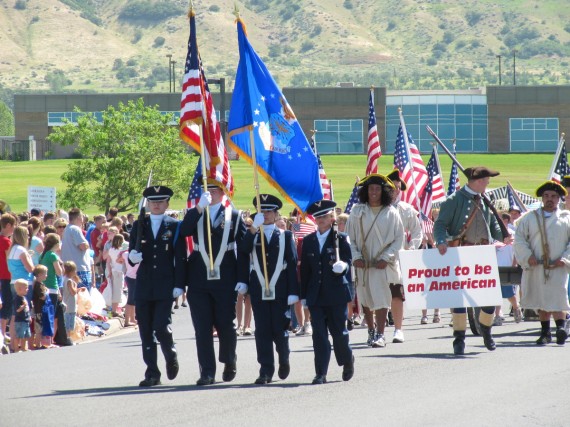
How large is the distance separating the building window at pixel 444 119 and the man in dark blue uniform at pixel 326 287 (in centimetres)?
8719

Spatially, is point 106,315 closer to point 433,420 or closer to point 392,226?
point 392,226

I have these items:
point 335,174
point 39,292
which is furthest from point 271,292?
point 335,174

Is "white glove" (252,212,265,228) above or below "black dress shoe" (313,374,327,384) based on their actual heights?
above

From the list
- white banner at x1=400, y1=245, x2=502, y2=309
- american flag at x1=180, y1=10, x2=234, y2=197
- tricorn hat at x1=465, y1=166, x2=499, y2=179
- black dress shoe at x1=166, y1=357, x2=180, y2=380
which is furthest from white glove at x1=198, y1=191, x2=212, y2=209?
tricorn hat at x1=465, y1=166, x2=499, y2=179

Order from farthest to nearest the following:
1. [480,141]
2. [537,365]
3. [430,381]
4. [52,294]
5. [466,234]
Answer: [480,141] → [52,294] → [466,234] → [537,365] → [430,381]

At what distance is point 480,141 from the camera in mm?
99875

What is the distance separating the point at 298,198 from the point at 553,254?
340 centimetres

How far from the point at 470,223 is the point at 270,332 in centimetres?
298

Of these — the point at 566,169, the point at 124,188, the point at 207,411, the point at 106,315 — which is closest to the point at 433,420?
the point at 207,411

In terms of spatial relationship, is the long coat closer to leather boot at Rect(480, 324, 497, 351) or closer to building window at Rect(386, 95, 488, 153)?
leather boot at Rect(480, 324, 497, 351)

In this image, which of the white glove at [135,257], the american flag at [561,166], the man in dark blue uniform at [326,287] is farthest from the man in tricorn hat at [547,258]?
the american flag at [561,166]

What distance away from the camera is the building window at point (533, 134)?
320ft

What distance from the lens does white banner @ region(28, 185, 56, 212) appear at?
1088 inches

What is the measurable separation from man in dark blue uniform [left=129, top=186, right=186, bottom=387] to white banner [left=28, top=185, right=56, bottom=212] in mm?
16544
